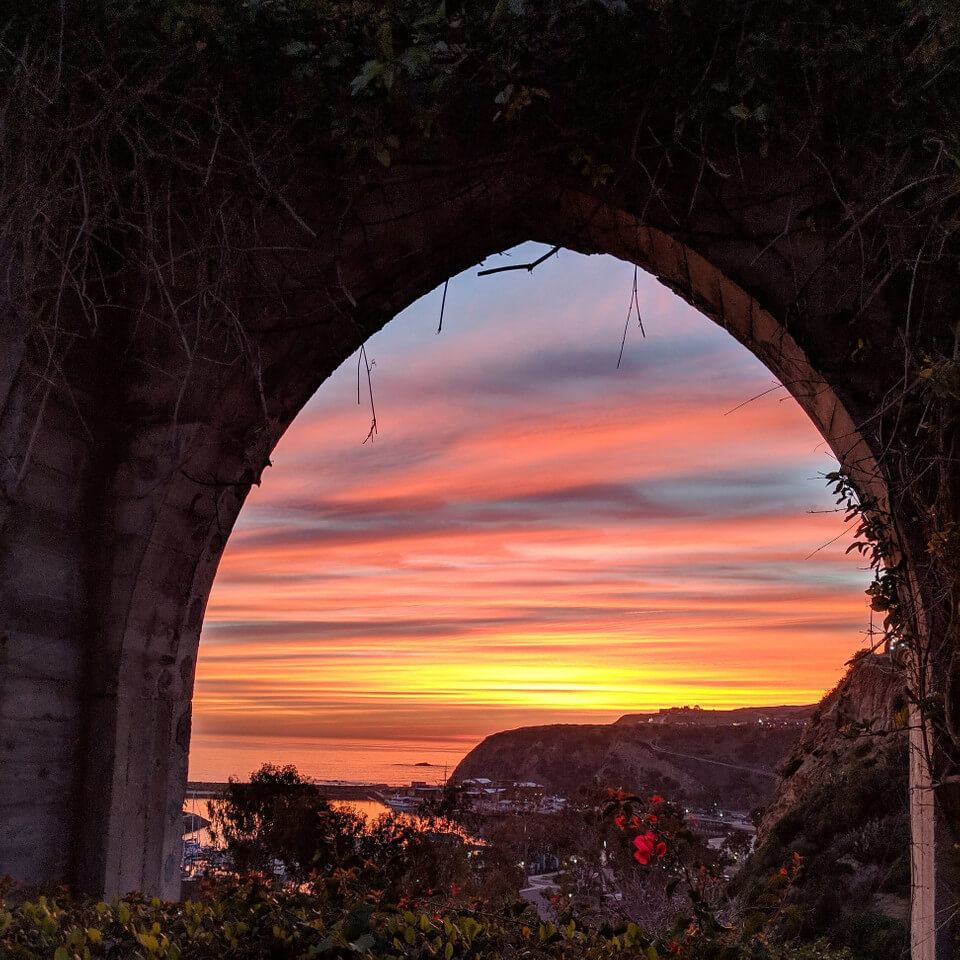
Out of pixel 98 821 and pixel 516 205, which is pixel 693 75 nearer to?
pixel 516 205

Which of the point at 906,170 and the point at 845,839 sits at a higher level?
the point at 906,170

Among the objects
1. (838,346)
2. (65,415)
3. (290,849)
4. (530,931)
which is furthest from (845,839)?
(290,849)

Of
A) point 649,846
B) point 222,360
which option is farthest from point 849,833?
point 222,360

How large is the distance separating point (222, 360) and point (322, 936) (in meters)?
1.84

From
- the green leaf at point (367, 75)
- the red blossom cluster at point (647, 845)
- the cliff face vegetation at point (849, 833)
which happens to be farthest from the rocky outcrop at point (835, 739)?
the green leaf at point (367, 75)

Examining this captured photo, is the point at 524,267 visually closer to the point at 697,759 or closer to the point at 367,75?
the point at 367,75

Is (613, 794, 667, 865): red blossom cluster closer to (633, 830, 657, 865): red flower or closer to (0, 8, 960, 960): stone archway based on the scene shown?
(633, 830, 657, 865): red flower

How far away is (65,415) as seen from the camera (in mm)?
2830

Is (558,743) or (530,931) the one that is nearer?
(530,931)

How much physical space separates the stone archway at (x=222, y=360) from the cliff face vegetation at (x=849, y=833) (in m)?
3.27

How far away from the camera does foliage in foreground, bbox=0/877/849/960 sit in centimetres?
163

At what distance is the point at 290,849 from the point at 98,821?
502 inches

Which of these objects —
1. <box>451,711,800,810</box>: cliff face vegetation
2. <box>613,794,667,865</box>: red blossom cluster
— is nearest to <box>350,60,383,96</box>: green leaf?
<box>613,794,667,865</box>: red blossom cluster

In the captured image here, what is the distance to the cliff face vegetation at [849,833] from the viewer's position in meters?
5.83
